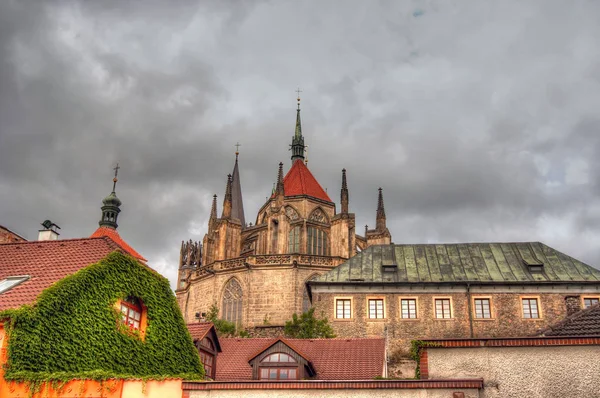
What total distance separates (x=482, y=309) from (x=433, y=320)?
2.94 meters

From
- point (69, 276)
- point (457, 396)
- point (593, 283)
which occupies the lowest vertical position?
point (457, 396)

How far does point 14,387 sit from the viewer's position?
1683 centimetres

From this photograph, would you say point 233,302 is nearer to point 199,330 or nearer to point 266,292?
point 266,292

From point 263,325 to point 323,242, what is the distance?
13257 millimetres

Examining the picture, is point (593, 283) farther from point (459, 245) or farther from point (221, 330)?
point (221, 330)

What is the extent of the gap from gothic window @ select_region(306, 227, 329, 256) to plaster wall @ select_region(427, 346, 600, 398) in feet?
133

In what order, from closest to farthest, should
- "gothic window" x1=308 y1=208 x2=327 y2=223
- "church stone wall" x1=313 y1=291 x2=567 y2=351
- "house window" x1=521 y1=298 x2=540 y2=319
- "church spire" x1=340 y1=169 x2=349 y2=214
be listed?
"church stone wall" x1=313 y1=291 x2=567 y2=351 < "house window" x1=521 y1=298 x2=540 y2=319 < "church spire" x1=340 y1=169 x2=349 y2=214 < "gothic window" x1=308 y1=208 x2=327 y2=223

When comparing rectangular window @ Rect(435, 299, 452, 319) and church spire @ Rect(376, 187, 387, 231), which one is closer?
rectangular window @ Rect(435, 299, 452, 319)

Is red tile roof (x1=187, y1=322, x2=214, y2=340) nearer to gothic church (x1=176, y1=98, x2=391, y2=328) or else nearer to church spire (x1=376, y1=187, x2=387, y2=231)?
gothic church (x1=176, y1=98, x2=391, y2=328)

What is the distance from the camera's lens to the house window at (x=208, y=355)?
2377 cm

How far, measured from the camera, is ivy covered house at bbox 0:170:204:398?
677 inches

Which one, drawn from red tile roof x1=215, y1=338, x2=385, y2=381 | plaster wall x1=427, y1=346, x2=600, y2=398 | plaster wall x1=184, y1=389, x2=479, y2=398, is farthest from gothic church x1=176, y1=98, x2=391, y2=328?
plaster wall x1=427, y1=346, x2=600, y2=398

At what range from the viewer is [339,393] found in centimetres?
1659

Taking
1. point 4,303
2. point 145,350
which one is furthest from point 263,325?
point 4,303
